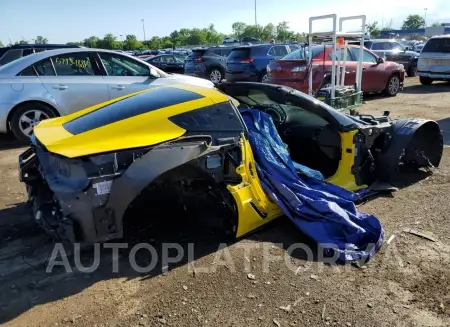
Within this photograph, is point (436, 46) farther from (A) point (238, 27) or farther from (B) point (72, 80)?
(A) point (238, 27)

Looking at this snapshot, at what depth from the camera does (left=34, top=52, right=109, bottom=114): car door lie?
7145 mm

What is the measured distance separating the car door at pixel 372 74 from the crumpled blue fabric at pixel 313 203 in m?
8.41

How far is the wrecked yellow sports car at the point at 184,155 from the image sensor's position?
288cm

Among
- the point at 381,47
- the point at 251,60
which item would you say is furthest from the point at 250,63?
the point at 381,47

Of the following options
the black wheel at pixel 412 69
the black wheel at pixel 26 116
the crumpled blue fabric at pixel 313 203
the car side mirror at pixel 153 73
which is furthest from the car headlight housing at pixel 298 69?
the black wheel at pixel 412 69

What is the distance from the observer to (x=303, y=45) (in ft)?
33.2

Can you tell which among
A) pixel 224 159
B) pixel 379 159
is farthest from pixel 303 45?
pixel 224 159

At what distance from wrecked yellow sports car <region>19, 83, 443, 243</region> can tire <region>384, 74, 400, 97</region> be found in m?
8.45

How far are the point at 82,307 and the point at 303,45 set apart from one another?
879cm

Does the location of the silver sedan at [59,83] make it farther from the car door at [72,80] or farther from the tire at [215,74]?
the tire at [215,74]

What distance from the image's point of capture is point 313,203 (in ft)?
11.9

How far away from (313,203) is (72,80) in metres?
5.33

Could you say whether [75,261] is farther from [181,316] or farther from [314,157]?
[314,157]

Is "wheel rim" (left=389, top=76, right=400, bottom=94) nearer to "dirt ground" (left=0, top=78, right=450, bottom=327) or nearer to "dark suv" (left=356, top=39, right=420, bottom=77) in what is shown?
"dark suv" (left=356, top=39, right=420, bottom=77)
